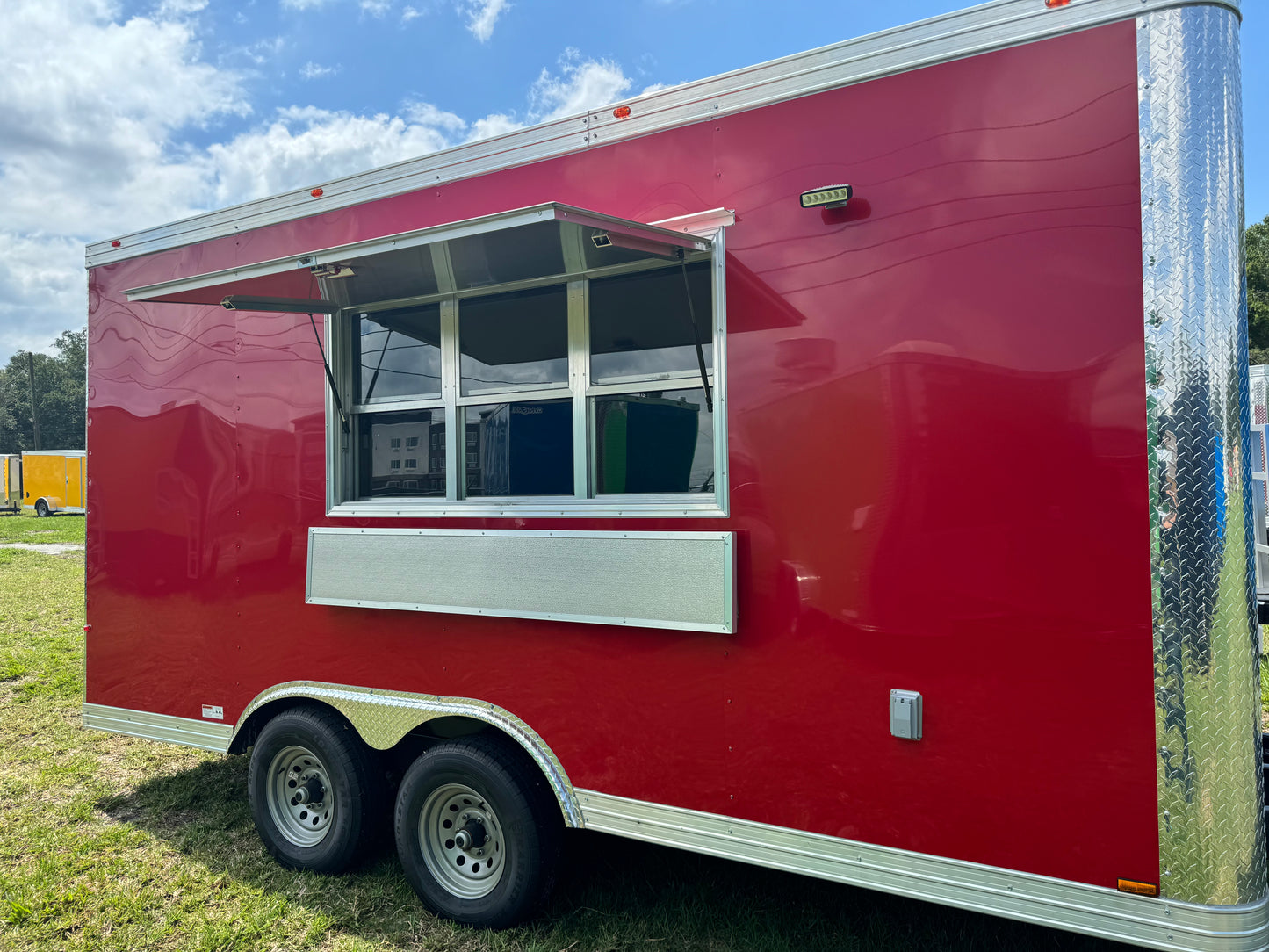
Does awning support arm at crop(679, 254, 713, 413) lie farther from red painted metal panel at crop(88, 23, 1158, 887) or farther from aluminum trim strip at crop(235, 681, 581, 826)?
aluminum trim strip at crop(235, 681, 581, 826)

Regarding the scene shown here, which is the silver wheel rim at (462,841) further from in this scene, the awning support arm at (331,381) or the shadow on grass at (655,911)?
the awning support arm at (331,381)

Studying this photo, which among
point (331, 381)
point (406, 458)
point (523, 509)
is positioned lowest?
point (523, 509)

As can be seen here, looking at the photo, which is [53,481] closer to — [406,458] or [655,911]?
[406,458]

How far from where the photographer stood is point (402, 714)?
3.70m

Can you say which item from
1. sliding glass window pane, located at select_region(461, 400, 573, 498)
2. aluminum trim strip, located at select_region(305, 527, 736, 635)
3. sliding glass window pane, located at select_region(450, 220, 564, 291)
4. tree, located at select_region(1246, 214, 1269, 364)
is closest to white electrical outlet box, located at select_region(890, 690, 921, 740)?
aluminum trim strip, located at select_region(305, 527, 736, 635)

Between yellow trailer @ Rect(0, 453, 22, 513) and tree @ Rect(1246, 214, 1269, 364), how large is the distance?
43873mm

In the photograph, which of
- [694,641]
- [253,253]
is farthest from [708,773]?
[253,253]

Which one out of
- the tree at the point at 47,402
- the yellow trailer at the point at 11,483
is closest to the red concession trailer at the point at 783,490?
the yellow trailer at the point at 11,483

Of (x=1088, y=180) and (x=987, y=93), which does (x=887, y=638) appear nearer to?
(x=1088, y=180)

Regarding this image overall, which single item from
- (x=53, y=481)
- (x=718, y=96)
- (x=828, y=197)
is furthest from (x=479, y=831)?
(x=53, y=481)

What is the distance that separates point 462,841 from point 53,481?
33.4 m

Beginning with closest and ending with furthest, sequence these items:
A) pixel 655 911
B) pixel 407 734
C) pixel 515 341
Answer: pixel 655 911, pixel 515 341, pixel 407 734

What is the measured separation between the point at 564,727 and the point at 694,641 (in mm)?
679

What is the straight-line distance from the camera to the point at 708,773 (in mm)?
3000
